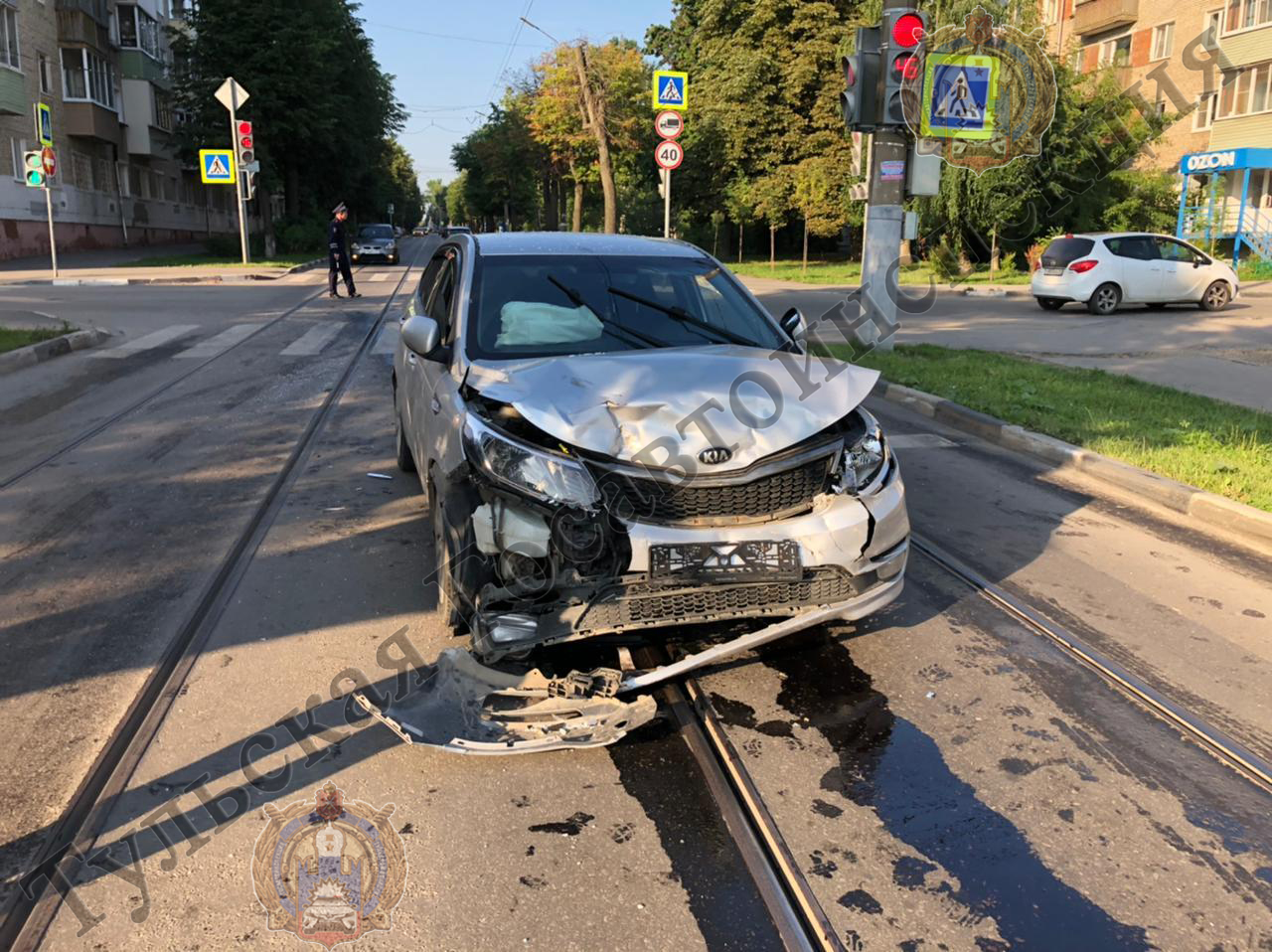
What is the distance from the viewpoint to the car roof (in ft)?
18.1

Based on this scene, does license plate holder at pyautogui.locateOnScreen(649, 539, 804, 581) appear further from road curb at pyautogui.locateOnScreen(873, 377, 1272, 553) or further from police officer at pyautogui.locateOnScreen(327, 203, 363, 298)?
police officer at pyautogui.locateOnScreen(327, 203, 363, 298)

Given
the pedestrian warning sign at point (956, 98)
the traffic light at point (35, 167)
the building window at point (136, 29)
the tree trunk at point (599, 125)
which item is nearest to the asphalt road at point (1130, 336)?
the pedestrian warning sign at point (956, 98)

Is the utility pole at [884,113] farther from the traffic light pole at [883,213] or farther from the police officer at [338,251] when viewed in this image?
the police officer at [338,251]

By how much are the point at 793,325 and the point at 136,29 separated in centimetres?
5087

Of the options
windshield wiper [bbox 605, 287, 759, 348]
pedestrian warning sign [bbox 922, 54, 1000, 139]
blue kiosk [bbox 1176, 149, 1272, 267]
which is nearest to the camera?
windshield wiper [bbox 605, 287, 759, 348]

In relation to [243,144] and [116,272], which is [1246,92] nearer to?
[243,144]

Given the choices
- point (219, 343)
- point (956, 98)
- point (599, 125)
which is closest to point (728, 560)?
point (956, 98)

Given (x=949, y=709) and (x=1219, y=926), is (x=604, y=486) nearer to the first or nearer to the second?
(x=949, y=709)

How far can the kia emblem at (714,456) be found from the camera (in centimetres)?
371

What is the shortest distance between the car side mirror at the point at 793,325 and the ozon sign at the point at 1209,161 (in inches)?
1138

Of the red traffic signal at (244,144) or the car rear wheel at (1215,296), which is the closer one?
the car rear wheel at (1215,296)

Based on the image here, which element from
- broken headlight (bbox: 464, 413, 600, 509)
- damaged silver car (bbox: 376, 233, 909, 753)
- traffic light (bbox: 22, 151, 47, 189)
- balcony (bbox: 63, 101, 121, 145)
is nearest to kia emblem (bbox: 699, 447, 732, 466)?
damaged silver car (bbox: 376, 233, 909, 753)

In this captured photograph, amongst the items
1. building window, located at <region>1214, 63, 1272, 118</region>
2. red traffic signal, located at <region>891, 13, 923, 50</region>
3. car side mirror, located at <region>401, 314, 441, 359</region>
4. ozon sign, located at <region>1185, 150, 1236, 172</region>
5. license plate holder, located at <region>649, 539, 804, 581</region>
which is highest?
building window, located at <region>1214, 63, 1272, 118</region>

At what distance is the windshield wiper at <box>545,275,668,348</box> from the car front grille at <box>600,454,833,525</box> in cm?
133
